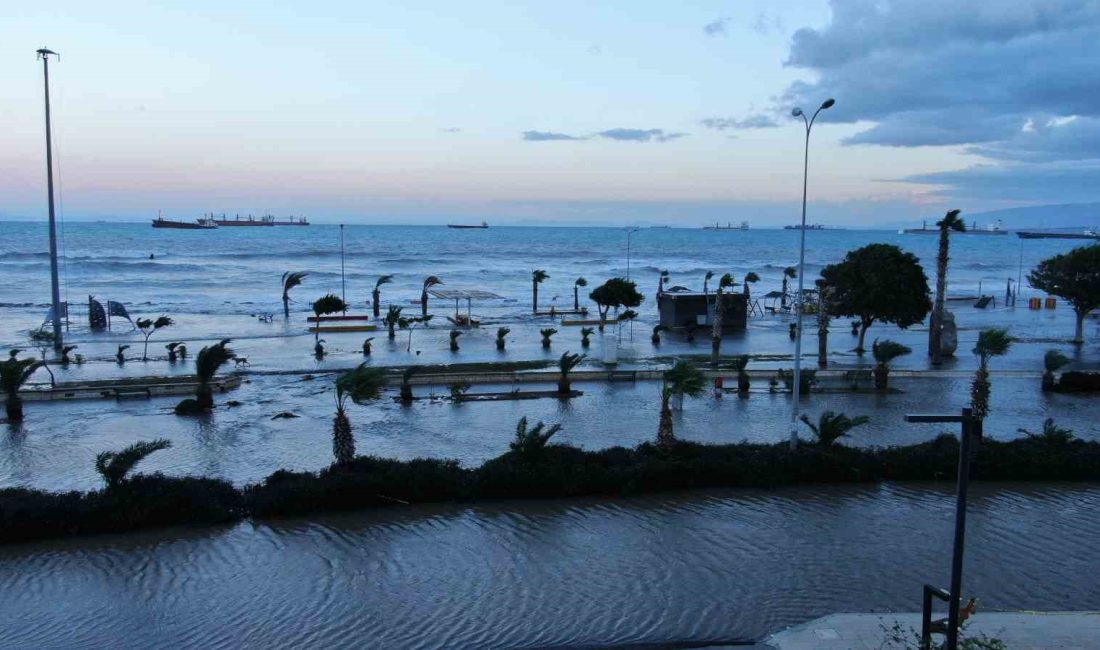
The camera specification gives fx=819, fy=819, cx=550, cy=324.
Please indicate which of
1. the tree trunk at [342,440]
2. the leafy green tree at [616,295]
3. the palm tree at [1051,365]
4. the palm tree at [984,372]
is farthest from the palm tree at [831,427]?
the leafy green tree at [616,295]

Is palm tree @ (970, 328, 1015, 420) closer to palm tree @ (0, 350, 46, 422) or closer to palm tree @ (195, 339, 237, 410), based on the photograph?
palm tree @ (195, 339, 237, 410)

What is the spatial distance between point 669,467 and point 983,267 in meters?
114

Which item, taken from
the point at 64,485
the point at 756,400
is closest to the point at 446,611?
the point at 64,485

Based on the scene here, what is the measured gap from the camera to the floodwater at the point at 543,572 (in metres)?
9.12

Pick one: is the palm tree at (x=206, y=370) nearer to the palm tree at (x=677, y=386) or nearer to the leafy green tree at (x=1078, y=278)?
the palm tree at (x=677, y=386)

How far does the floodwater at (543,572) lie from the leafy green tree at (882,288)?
54.0 feet

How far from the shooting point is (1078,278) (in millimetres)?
34125

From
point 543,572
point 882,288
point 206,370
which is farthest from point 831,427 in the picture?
point 882,288

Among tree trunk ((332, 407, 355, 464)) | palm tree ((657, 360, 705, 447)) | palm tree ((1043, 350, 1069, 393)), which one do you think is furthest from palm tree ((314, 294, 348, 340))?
palm tree ((1043, 350, 1069, 393))

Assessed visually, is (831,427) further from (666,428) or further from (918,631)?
(918,631)

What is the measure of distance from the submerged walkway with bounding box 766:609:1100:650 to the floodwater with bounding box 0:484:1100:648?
1.48 ft

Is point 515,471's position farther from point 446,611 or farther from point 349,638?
point 349,638

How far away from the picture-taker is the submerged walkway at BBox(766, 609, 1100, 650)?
834cm

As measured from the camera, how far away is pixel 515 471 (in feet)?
44.3
